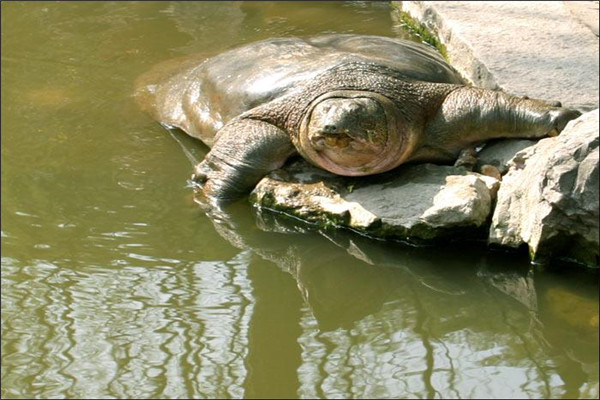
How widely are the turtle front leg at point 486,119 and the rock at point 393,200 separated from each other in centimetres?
20

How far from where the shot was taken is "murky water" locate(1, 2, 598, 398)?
11.7ft

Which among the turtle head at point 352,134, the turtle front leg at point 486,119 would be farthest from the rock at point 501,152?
the turtle head at point 352,134

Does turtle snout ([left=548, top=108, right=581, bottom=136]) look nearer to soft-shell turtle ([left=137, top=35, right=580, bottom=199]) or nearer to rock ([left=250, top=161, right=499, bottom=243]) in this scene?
soft-shell turtle ([left=137, top=35, right=580, bottom=199])

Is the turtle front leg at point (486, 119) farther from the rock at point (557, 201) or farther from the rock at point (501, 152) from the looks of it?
the rock at point (557, 201)

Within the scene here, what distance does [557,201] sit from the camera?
4109 mm

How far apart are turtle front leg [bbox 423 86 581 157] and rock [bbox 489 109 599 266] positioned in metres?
0.35

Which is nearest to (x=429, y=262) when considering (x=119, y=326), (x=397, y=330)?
(x=397, y=330)

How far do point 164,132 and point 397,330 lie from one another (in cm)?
261

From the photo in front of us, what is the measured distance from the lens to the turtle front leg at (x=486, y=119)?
16.0 ft

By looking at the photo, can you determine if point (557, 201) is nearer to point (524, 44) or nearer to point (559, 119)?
point (559, 119)

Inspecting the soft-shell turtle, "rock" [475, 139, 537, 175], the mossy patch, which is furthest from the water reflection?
the mossy patch

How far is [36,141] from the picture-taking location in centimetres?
591

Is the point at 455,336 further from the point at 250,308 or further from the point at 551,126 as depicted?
the point at 551,126

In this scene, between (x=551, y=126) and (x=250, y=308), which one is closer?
(x=250, y=308)
